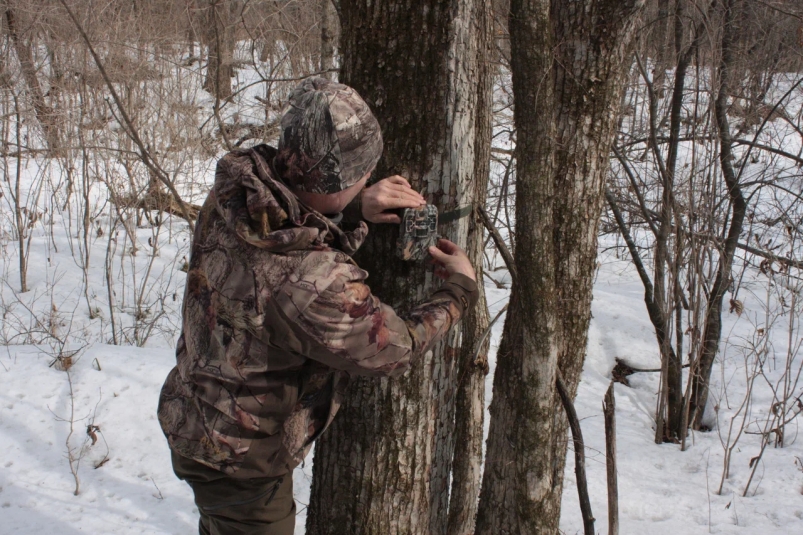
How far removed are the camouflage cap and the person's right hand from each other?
417mm

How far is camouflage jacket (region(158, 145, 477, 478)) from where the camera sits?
1526mm

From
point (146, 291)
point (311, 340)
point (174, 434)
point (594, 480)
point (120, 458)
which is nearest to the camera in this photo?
point (311, 340)

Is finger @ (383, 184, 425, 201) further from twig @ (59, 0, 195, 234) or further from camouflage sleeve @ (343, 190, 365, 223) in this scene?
twig @ (59, 0, 195, 234)

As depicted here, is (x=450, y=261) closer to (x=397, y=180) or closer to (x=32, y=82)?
(x=397, y=180)

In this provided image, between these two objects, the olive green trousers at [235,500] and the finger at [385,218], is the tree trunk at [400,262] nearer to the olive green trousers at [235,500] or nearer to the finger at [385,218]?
the finger at [385,218]

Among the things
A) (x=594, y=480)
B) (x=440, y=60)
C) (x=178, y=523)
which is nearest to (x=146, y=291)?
(x=178, y=523)

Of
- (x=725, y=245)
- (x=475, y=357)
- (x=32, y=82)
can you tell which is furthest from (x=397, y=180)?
(x=32, y=82)

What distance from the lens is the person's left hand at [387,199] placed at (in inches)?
73.4

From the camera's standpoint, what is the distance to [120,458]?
3.79 m

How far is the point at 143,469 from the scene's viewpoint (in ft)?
12.3

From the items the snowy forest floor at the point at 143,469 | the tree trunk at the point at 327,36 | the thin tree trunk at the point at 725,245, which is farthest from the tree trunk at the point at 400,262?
the tree trunk at the point at 327,36

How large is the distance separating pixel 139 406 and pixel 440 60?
3298mm

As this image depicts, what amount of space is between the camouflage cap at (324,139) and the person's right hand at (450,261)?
0.42 m

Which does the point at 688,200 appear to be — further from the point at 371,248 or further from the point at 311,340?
the point at 311,340
